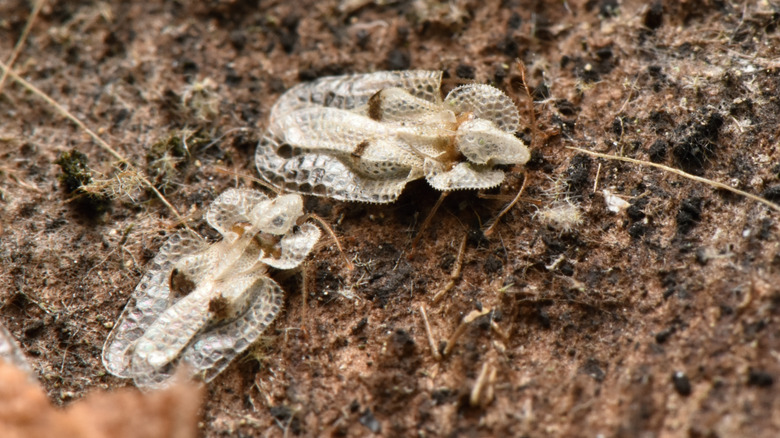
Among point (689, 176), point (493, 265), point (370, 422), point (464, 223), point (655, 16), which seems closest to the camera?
point (370, 422)

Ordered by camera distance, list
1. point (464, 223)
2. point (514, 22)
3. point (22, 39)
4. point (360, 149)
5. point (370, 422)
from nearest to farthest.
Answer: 1. point (370, 422)
2. point (464, 223)
3. point (360, 149)
4. point (514, 22)
5. point (22, 39)

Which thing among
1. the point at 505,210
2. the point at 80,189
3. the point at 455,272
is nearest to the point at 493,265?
the point at 455,272

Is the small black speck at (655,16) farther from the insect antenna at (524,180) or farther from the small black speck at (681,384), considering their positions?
the small black speck at (681,384)

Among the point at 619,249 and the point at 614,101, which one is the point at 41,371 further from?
the point at 614,101

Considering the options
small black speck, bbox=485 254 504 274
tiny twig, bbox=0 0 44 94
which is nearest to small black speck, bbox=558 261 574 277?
small black speck, bbox=485 254 504 274

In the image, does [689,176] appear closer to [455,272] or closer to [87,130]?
[455,272]

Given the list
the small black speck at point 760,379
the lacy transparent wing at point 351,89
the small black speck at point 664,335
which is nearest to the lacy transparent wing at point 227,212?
the lacy transparent wing at point 351,89
